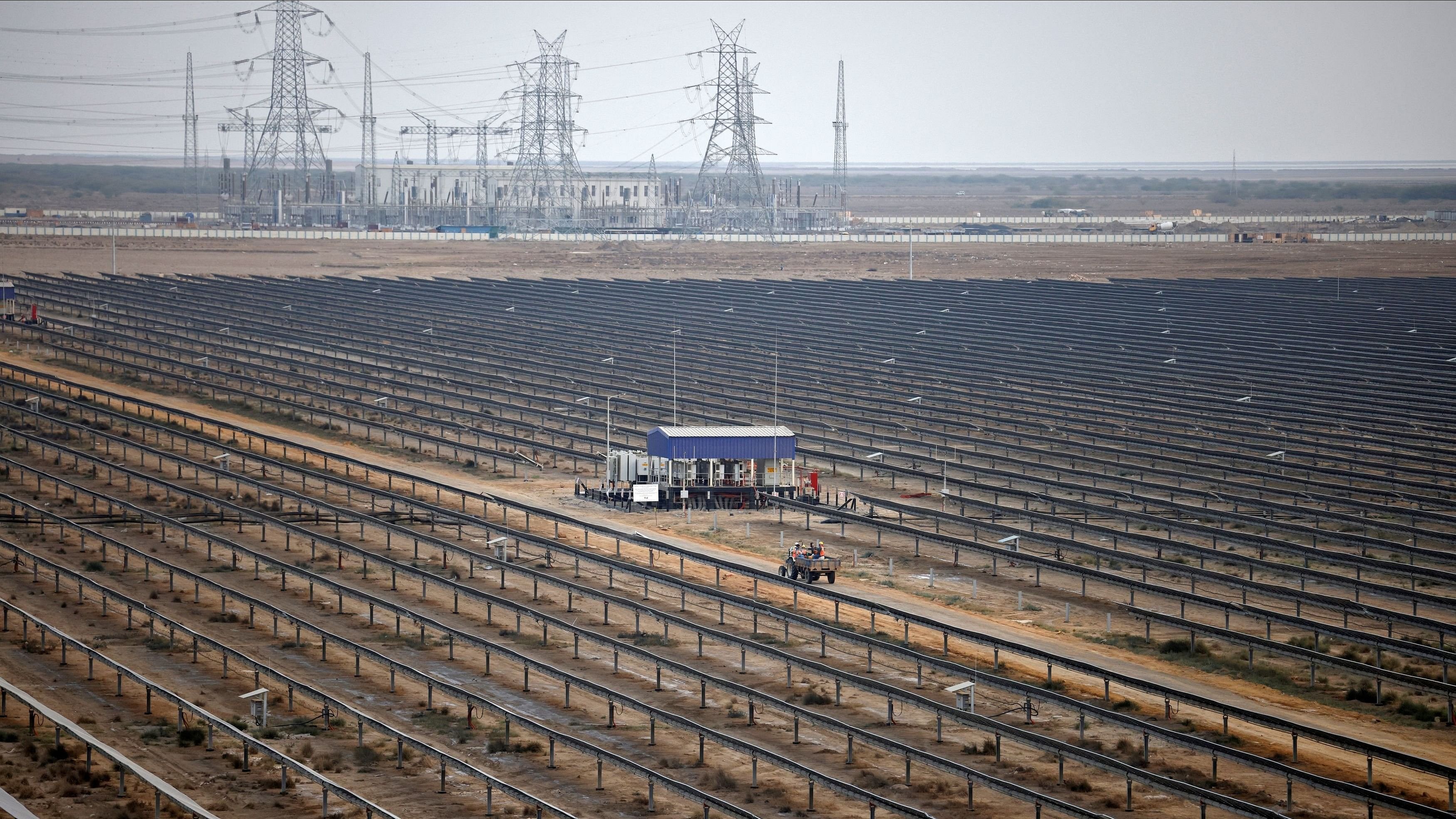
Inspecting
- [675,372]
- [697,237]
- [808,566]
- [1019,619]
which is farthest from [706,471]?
[697,237]

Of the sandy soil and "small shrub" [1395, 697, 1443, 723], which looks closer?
the sandy soil

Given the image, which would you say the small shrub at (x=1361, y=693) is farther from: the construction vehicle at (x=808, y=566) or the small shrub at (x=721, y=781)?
the small shrub at (x=721, y=781)

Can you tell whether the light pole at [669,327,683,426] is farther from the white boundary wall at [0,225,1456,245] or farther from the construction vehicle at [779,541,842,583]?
the white boundary wall at [0,225,1456,245]

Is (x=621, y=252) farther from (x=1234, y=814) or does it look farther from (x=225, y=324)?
(x=1234, y=814)

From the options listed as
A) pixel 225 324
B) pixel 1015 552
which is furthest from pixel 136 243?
pixel 1015 552

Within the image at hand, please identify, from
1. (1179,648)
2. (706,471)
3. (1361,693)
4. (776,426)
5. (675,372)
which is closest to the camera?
(1361,693)

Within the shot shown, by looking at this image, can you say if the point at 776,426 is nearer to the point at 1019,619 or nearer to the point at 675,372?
the point at 675,372

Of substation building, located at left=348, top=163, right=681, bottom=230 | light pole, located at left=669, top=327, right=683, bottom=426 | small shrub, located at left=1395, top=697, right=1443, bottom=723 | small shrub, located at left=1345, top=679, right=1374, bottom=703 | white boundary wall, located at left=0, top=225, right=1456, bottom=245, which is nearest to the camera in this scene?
small shrub, located at left=1395, top=697, right=1443, bottom=723

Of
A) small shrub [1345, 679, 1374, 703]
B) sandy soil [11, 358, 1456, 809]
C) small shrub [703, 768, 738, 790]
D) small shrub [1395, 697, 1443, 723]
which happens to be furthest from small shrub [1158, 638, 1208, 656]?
small shrub [703, 768, 738, 790]
